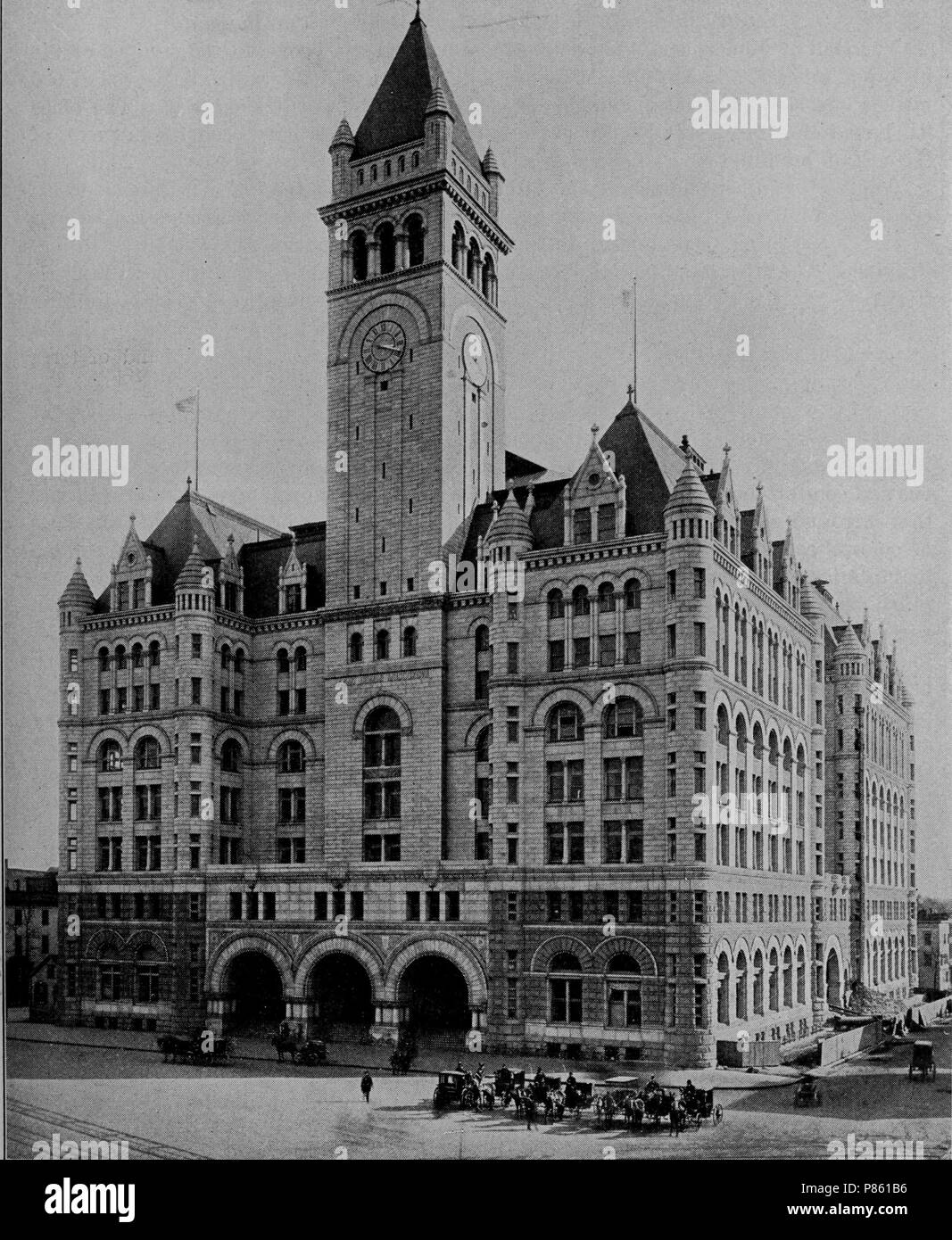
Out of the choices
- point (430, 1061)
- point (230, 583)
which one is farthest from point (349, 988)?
point (230, 583)

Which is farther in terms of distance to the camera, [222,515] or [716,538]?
[222,515]

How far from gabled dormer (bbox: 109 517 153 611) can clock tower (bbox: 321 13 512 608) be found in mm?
8275

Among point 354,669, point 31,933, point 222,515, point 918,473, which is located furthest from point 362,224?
point 31,933

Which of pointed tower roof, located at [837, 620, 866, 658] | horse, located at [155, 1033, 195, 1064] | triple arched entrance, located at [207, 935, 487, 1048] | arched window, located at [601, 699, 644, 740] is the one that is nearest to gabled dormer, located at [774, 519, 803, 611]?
pointed tower roof, located at [837, 620, 866, 658]

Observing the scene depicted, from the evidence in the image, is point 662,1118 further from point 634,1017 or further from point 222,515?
point 222,515

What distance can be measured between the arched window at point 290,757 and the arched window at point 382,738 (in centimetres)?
400

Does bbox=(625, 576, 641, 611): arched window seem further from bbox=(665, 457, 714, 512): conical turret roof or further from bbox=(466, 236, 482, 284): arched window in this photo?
bbox=(466, 236, 482, 284): arched window

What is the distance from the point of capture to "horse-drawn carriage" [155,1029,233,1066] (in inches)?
1962

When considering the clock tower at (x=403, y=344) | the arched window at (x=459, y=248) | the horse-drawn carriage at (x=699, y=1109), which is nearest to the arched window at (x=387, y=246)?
the clock tower at (x=403, y=344)

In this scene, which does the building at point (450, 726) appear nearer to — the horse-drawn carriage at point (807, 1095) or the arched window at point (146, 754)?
the arched window at point (146, 754)

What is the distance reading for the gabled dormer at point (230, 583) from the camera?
62750 millimetres

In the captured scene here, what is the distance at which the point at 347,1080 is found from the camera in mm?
46562

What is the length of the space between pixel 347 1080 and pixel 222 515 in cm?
2895
